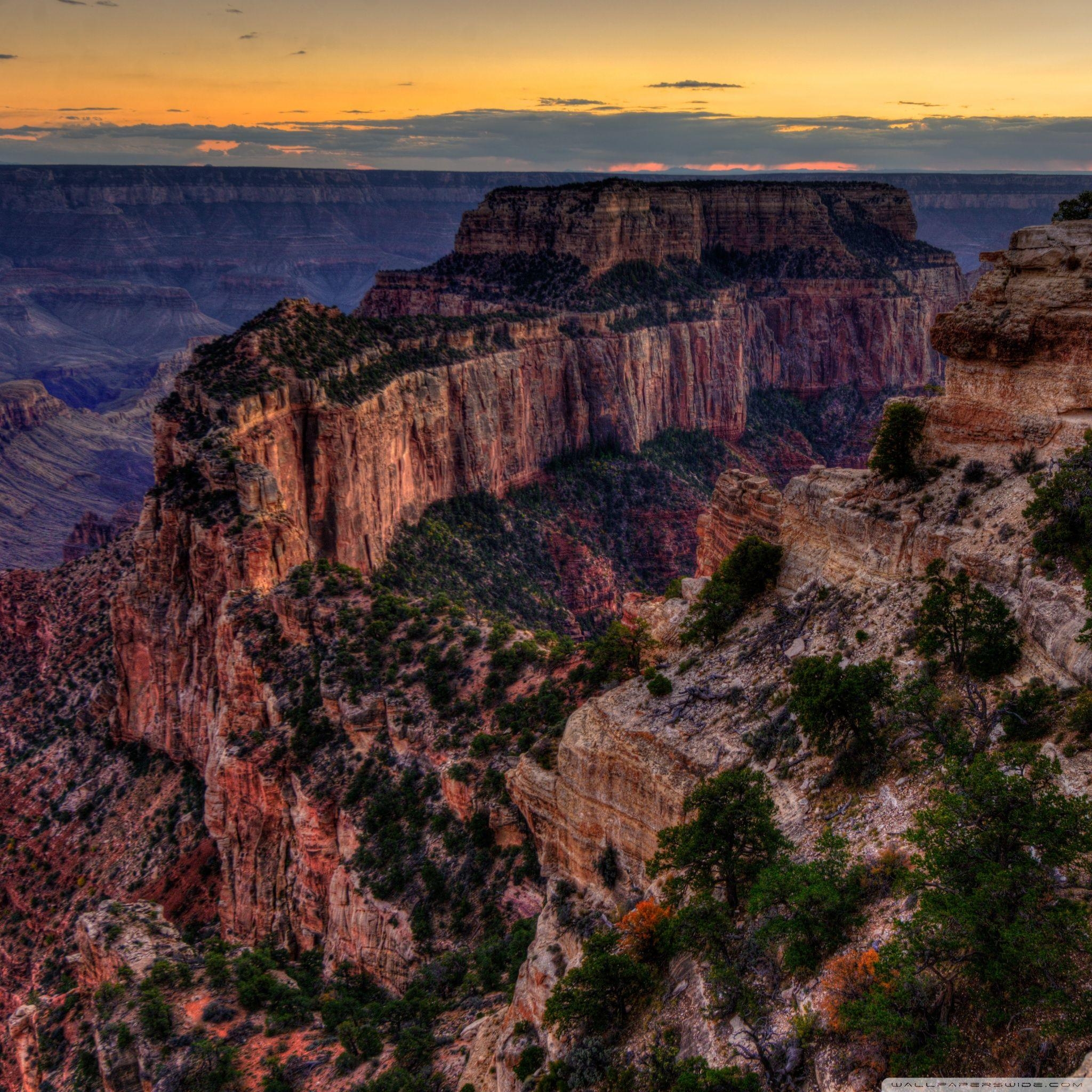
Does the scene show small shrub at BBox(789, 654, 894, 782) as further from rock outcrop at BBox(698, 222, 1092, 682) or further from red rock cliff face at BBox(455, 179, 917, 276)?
red rock cliff face at BBox(455, 179, 917, 276)

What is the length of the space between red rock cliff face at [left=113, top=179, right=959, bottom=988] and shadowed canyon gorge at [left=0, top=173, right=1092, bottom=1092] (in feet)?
1.11

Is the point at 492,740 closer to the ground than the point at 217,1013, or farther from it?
farther from it

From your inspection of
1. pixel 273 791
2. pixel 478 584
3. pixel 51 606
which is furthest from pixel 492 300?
pixel 273 791

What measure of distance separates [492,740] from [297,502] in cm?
3227

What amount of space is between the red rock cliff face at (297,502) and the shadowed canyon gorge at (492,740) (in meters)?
0.34

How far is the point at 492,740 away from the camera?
4719 cm

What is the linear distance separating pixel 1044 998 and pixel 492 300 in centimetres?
12265

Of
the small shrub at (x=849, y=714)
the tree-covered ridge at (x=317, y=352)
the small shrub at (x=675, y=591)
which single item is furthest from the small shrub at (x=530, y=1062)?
the tree-covered ridge at (x=317, y=352)

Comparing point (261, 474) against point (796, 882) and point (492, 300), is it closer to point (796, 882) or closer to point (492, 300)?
point (796, 882)

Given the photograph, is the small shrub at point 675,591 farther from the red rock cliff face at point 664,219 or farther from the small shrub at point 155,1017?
the red rock cliff face at point 664,219

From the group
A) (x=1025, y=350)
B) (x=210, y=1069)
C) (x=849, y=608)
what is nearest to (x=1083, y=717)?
(x=849, y=608)

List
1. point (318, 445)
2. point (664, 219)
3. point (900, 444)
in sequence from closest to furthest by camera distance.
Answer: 1. point (900, 444)
2. point (318, 445)
3. point (664, 219)

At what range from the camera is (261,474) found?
62.2 metres

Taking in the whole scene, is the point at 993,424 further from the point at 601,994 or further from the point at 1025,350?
the point at 601,994
